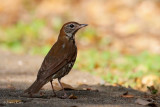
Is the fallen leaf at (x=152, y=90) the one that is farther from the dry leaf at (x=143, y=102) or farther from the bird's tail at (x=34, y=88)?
the bird's tail at (x=34, y=88)

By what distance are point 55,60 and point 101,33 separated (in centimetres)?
776

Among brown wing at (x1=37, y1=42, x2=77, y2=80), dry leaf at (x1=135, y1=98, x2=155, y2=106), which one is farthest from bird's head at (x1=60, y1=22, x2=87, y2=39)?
dry leaf at (x1=135, y1=98, x2=155, y2=106)

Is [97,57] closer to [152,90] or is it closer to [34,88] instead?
[152,90]

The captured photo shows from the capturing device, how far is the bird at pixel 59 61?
7.34 meters

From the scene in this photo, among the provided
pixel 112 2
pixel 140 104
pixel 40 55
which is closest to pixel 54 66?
pixel 140 104

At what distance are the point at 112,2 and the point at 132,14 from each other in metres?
1.18

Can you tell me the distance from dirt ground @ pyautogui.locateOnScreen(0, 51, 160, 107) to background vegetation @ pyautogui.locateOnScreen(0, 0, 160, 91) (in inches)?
26.8

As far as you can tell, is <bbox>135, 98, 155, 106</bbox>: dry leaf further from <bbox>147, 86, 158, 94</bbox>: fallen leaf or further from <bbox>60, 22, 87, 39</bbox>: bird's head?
<bbox>60, 22, 87, 39</bbox>: bird's head

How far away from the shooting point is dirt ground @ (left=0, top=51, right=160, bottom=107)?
6973 mm

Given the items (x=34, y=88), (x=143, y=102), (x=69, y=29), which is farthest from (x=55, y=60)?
(x=143, y=102)

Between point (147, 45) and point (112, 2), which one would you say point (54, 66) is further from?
point (112, 2)

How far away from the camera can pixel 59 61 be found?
298 inches

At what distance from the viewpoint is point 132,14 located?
17.1 meters

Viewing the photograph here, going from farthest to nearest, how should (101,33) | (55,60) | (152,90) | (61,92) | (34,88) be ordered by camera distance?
(101,33), (152,90), (61,92), (55,60), (34,88)
